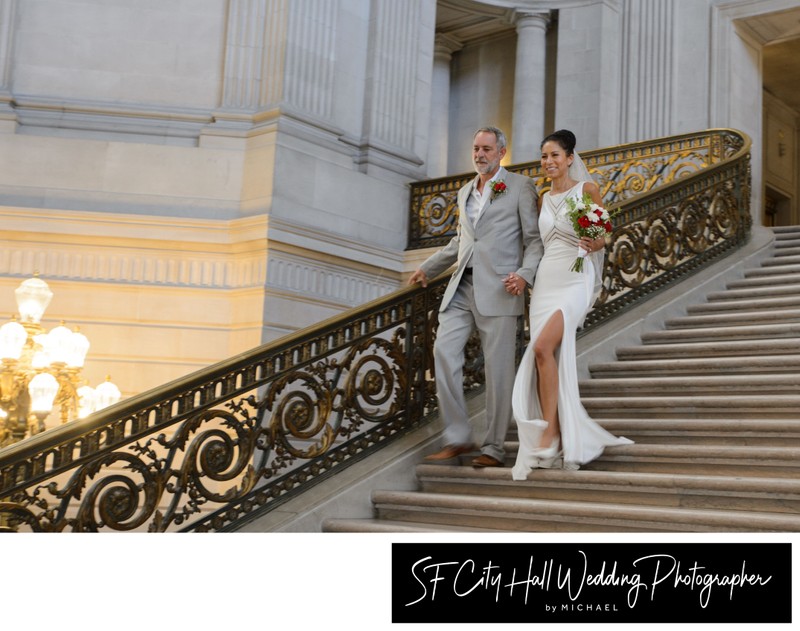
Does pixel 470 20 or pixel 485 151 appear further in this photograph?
pixel 470 20

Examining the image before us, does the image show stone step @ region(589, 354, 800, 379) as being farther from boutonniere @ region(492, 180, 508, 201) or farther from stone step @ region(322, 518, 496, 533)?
stone step @ region(322, 518, 496, 533)

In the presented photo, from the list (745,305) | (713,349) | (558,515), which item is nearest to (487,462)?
(558,515)

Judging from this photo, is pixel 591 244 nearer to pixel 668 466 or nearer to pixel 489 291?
pixel 489 291

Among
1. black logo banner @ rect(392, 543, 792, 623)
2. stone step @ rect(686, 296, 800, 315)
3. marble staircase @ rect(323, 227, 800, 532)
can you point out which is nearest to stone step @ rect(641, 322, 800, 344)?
marble staircase @ rect(323, 227, 800, 532)

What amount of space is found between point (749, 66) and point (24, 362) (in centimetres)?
1236

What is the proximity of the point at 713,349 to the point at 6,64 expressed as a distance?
27.4 feet

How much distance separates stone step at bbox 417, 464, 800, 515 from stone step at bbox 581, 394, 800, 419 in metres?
0.84

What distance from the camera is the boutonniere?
5.50m

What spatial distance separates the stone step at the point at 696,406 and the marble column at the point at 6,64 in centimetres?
753

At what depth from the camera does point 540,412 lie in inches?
202

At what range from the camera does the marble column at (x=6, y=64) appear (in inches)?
414

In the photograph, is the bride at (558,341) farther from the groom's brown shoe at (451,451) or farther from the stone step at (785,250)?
the stone step at (785,250)

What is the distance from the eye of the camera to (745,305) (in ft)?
25.0

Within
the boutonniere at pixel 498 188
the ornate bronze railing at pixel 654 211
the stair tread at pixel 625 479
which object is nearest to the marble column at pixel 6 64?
the ornate bronze railing at pixel 654 211
